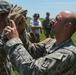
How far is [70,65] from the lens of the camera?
156 inches

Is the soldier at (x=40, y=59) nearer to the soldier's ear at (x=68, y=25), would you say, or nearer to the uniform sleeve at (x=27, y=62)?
the uniform sleeve at (x=27, y=62)

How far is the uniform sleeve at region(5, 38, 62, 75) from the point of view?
386 centimetres

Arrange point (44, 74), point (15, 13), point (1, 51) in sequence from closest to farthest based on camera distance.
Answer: point (44, 74), point (15, 13), point (1, 51)

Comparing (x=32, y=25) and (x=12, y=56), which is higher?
(x=12, y=56)

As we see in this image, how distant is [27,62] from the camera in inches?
154

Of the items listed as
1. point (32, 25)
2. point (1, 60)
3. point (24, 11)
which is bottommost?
point (32, 25)

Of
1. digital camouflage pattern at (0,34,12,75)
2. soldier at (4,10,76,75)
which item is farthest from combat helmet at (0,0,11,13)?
soldier at (4,10,76,75)

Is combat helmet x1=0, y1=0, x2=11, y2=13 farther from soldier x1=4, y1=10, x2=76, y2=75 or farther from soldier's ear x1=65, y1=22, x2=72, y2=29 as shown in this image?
soldier's ear x1=65, y1=22, x2=72, y2=29

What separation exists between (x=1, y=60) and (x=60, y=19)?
145cm

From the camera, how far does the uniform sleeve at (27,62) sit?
3.86m

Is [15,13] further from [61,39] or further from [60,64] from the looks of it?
[60,64]

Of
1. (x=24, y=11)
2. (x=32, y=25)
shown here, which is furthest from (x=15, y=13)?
(x=32, y=25)

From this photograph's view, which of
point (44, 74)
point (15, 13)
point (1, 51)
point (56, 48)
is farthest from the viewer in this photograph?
point (1, 51)

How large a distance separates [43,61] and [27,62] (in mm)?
178
